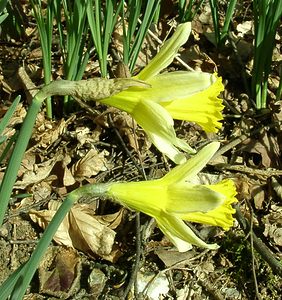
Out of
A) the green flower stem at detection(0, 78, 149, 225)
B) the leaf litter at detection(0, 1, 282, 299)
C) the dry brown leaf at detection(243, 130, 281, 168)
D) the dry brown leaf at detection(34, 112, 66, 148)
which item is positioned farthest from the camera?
the dry brown leaf at detection(243, 130, 281, 168)

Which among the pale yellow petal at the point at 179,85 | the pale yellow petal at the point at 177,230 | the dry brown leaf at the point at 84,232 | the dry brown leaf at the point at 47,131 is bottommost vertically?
the dry brown leaf at the point at 84,232

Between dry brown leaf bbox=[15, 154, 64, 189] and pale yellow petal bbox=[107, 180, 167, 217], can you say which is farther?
dry brown leaf bbox=[15, 154, 64, 189]

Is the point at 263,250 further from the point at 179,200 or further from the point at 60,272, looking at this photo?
the point at 179,200

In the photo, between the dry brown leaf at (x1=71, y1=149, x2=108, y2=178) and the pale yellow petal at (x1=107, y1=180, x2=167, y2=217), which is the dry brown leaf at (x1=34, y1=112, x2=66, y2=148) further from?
the pale yellow petal at (x1=107, y1=180, x2=167, y2=217)

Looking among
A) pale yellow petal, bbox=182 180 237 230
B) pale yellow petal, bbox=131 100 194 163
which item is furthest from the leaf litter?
pale yellow petal, bbox=131 100 194 163

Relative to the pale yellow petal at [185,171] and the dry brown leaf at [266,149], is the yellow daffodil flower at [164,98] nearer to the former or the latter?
the pale yellow petal at [185,171]

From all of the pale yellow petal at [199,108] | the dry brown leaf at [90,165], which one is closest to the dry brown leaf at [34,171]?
the dry brown leaf at [90,165]

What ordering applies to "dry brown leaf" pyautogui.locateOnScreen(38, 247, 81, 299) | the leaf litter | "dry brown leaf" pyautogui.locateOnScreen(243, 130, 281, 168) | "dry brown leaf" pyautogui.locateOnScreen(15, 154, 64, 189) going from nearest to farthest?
"dry brown leaf" pyautogui.locateOnScreen(38, 247, 81, 299), the leaf litter, "dry brown leaf" pyautogui.locateOnScreen(15, 154, 64, 189), "dry brown leaf" pyautogui.locateOnScreen(243, 130, 281, 168)
